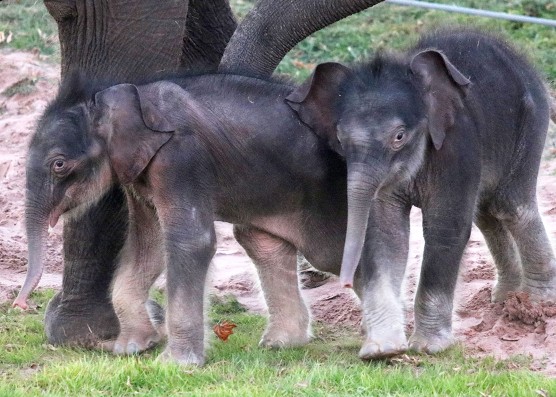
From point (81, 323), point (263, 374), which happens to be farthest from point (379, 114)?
point (81, 323)

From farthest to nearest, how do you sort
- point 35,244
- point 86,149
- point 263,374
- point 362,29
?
point 362,29
point 86,149
point 35,244
point 263,374

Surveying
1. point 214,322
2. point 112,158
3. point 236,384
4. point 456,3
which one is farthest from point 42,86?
point 236,384

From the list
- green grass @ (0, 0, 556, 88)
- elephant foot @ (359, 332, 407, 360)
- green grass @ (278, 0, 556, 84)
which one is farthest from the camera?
green grass @ (0, 0, 556, 88)

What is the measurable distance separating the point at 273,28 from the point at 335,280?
180 centimetres

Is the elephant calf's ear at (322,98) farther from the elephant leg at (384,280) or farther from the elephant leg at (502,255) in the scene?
the elephant leg at (502,255)

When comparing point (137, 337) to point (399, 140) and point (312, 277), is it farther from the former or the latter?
point (312, 277)

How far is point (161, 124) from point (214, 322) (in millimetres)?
1415

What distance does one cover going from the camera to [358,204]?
19.5ft

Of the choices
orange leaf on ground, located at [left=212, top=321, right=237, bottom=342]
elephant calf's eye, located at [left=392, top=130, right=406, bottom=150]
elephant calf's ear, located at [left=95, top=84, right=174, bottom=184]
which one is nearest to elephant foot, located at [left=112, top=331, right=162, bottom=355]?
orange leaf on ground, located at [left=212, top=321, right=237, bottom=342]

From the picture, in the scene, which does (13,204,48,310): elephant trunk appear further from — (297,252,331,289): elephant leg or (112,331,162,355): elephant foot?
(297,252,331,289): elephant leg

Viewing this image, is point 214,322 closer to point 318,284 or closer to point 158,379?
point 318,284

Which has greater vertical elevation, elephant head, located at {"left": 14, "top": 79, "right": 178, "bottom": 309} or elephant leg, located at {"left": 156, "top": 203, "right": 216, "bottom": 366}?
elephant head, located at {"left": 14, "top": 79, "right": 178, "bottom": 309}

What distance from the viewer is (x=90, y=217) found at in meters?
6.70

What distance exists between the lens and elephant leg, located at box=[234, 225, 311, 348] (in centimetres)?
662
